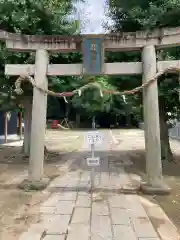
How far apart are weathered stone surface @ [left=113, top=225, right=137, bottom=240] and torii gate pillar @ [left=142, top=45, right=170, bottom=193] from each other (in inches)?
102

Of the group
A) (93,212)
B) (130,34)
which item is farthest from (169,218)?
(130,34)

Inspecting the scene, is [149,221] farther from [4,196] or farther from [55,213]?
[4,196]

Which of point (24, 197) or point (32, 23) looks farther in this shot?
point (32, 23)

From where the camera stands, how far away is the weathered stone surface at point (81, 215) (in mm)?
5395

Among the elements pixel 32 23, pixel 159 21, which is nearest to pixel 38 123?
pixel 32 23

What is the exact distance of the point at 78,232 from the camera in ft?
15.9

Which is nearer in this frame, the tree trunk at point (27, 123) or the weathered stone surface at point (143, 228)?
the weathered stone surface at point (143, 228)

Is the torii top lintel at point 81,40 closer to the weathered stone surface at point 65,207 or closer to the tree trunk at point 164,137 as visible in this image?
the weathered stone surface at point 65,207


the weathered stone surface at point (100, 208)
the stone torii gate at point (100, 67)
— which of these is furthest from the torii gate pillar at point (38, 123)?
the weathered stone surface at point (100, 208)

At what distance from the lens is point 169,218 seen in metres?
5.85

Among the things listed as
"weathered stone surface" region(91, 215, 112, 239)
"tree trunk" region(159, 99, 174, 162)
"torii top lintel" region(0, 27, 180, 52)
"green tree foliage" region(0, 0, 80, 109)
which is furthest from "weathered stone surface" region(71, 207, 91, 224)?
"tree trunk" region(159, 99, 174, 162)

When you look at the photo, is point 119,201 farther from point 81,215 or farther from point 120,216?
point 81,215

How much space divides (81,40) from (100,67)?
34.1 inches

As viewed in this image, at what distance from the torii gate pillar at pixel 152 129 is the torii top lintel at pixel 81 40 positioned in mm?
275
